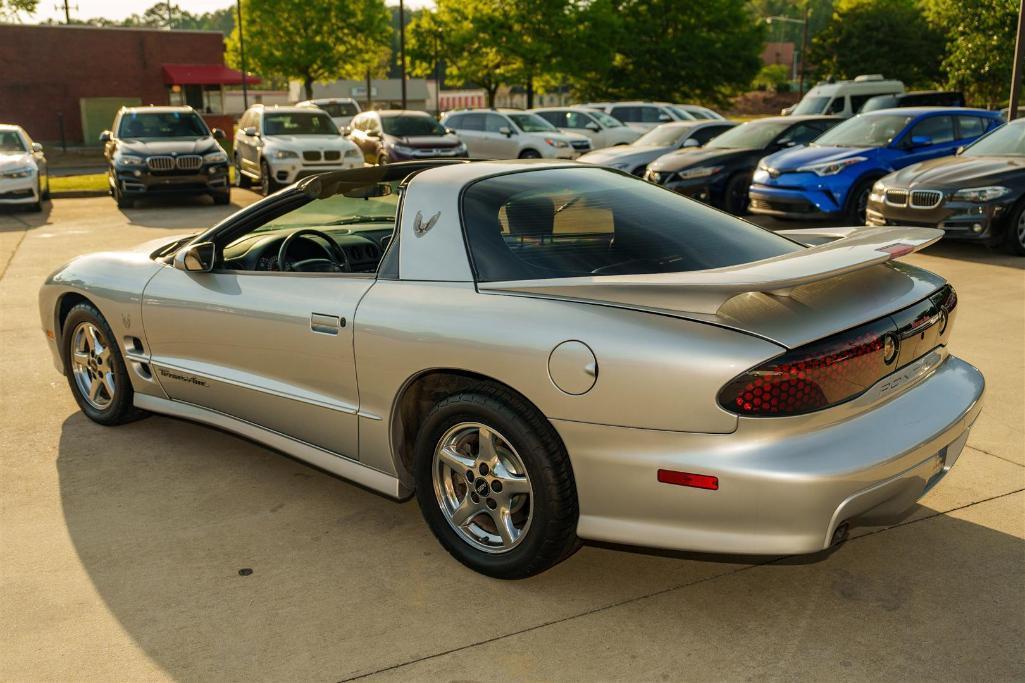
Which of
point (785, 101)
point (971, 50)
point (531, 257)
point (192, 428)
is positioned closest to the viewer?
point (531, 257)

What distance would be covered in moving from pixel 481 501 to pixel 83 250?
398 inches

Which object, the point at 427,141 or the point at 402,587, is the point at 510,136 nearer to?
the point at 427,141

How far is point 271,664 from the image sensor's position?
3.05 m

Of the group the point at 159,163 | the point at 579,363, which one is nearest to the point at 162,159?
the point at 159,163

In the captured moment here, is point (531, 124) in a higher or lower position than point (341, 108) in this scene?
lower

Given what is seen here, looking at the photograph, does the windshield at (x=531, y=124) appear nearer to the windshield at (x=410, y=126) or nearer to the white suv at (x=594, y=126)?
the white suv at (x=594, y=126)

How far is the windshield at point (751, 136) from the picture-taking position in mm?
14961

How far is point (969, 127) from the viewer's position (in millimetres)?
13469

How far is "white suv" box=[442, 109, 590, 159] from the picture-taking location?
22.4 metres

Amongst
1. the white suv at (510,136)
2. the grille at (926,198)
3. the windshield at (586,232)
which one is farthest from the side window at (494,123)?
the windshield at (586,232)

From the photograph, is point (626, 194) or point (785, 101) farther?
point (785, 101)

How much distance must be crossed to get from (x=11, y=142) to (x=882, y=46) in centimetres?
5411

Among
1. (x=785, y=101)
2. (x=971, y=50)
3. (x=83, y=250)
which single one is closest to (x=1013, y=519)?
(x=83, y=250)

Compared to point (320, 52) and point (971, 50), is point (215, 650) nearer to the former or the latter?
point (971, 50)
